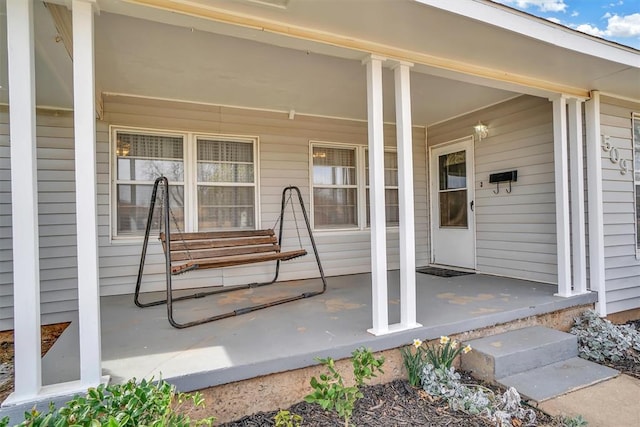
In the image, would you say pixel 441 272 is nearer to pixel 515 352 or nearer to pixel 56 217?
pixel 515 352

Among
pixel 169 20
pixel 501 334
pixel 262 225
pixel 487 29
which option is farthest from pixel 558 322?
pixel 169 20

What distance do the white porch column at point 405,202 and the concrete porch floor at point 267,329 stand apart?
23cm

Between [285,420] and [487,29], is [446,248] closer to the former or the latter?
[487,29]

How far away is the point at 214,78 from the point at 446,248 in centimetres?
411

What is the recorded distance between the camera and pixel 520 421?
216cm

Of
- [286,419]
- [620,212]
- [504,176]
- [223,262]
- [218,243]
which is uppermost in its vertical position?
[504,176]

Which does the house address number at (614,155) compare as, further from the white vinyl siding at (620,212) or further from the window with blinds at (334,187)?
the window with blinds at (334,187)

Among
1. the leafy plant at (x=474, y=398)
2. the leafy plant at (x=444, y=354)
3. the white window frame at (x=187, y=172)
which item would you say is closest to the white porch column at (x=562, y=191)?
the leafy plant at (x=444, y=354)

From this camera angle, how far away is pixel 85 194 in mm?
1885

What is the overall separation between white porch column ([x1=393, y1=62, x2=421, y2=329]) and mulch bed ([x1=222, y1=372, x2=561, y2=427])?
1.83ft

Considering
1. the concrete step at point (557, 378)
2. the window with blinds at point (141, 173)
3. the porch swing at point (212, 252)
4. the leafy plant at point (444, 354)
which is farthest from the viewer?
the window with blinds at point (141, 173)

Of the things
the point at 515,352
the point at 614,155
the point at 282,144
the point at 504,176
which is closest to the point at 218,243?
the point at 282,144

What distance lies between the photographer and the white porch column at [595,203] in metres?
3.78

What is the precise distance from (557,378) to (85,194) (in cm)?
340
